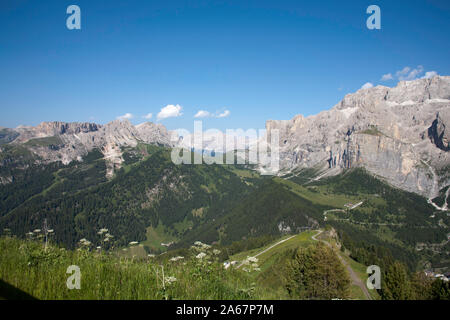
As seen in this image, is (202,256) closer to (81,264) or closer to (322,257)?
(81,264)

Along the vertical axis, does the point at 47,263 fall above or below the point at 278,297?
above
